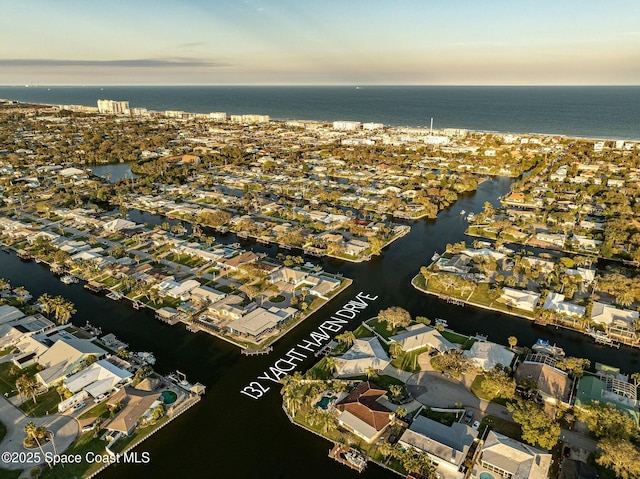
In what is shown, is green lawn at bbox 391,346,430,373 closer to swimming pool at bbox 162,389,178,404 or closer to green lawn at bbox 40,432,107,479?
swimming pool at bbox 162,389,178,404

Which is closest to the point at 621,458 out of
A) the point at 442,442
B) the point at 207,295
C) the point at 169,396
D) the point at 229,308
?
the point at 442,442

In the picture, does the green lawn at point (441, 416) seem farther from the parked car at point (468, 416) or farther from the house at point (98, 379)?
the house at point (98, 379)

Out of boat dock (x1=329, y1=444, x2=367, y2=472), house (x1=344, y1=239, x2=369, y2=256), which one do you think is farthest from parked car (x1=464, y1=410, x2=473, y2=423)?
house (x1=344, y1=239, x2=369, y2=256)

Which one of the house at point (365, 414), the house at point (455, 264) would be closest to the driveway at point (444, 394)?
the house at point (365, 414)

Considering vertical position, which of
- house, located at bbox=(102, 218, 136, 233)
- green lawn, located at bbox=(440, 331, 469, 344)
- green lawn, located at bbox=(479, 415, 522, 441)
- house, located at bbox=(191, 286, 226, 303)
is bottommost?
green lawn, located at bbox=(479, 415, 522, 441)

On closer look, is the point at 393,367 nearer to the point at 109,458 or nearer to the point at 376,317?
the point at 376,317

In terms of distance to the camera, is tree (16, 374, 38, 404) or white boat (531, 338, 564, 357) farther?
white boat (531, 338, 564, 357)
